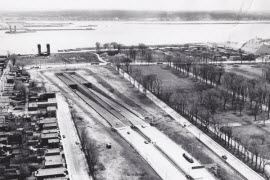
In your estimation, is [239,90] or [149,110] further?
[239,90]

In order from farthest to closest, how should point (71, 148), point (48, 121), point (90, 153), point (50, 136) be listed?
point (48, 121) < point (50, 136) < point (71, 148) < point (90, 153)

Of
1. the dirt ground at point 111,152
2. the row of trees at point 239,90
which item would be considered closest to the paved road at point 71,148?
the dirt ground at point 111,152

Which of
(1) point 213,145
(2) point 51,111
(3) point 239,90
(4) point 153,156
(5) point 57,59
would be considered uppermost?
(5) point 57,59

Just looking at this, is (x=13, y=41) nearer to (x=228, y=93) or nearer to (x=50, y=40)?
(x=50, y=40)

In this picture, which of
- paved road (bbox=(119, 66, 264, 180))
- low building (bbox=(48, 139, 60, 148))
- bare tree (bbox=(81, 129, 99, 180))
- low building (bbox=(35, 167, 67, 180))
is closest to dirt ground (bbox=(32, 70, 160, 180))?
bare tree (bbox=(81, 129, 99, 180))

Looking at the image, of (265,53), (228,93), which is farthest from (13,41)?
(228,93)

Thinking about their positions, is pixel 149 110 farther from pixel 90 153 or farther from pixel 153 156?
pixel 90 153

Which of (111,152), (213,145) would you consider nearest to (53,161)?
(111,152)
